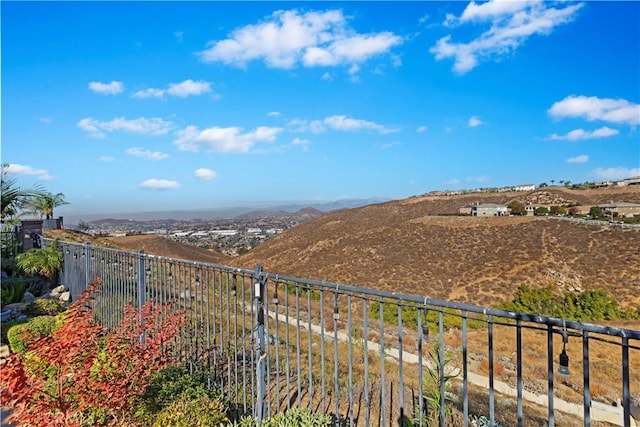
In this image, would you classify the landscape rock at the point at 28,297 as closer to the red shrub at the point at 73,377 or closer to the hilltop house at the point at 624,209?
the red shrub at the point at 73,377

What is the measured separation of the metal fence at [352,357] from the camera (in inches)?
72.2

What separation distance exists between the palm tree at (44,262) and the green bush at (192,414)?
6.58m

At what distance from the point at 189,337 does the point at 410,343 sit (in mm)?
8991

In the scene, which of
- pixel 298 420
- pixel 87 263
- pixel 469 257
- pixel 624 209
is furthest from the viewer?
pixel 624 209

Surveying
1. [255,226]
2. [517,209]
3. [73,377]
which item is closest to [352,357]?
[73,377]

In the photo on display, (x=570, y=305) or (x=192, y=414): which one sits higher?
(x=192, y=414)

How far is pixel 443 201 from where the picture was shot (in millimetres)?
45125

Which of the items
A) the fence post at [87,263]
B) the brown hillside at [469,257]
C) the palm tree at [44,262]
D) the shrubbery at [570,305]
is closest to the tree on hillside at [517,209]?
the brown hillside at [469,257]

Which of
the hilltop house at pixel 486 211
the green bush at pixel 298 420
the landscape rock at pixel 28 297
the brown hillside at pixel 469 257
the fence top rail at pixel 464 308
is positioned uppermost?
the fence top rail at pixel 464 308

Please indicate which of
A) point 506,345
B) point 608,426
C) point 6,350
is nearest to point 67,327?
point 6,350

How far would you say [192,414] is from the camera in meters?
2.74

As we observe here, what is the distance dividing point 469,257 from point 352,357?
22.9 meters

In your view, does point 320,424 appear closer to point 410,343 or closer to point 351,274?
point 410,343

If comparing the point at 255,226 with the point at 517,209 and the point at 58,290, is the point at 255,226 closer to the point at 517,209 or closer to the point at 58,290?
the point at 517,209
